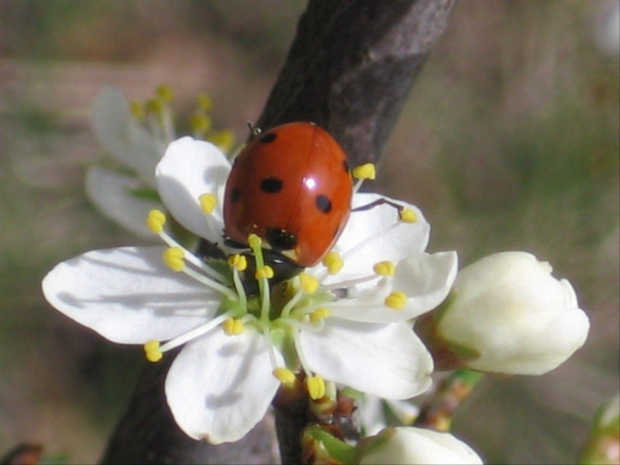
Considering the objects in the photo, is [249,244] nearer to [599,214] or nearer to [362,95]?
[362,95]

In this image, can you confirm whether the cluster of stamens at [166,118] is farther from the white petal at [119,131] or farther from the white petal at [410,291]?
the white petal at [410,291]

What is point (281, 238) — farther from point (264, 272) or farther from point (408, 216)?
point (408, 216)

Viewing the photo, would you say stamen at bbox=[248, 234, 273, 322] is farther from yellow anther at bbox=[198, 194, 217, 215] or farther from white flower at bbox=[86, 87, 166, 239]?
white flower at bbox=[86, 87, 166, 239]

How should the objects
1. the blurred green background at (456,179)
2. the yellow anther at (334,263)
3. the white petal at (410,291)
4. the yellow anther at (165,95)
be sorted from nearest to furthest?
1. the white petal at (410,291)
2. the yellow anther at (334,263)
3. the yellow anther at (165,95)
4. the blurred green background at (456,179)

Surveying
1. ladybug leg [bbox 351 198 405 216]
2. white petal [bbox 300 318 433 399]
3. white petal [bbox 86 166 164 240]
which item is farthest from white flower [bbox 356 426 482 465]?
white petal [bbox 86 166 164 240]

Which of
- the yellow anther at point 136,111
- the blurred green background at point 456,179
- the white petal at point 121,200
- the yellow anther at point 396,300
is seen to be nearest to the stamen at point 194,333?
the yellow anther at point 396,300

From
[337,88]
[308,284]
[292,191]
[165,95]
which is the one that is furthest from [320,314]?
[165,95]
